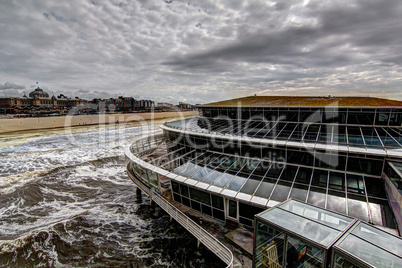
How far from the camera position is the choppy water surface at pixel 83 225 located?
16.4 meters

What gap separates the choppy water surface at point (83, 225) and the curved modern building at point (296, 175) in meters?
3.62

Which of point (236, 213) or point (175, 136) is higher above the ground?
point (175, 136)

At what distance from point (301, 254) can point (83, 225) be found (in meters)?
21.6

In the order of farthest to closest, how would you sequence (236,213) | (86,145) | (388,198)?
(86,145) < (236,213) < (388,198)

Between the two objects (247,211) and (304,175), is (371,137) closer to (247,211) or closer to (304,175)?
(304,175)

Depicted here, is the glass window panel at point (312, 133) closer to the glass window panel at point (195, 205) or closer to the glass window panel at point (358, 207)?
the glass window panel at point (358, 207)

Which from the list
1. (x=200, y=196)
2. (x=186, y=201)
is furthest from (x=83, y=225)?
(x=200, y=196)

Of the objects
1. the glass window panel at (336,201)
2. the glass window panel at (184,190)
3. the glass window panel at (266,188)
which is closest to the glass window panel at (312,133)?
the glass window panel at (336,201)

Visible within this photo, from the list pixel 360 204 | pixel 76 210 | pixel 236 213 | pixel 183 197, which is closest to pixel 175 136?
pixel 183 197

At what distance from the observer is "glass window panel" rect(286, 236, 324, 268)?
7574mm

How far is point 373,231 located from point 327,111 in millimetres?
15309

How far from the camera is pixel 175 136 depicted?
24.6 meters

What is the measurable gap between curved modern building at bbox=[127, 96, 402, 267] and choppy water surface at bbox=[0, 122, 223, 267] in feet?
11.9

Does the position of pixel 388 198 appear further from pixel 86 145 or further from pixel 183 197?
pixel 86 145
